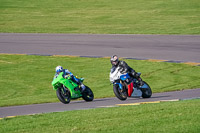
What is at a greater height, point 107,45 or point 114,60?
point 107,45

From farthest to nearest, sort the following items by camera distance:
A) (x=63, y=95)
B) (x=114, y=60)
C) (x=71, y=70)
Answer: (x=71, y=70)
(x=63, y=95)
(x=114, y=60)

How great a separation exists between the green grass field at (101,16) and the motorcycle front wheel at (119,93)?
785 inches

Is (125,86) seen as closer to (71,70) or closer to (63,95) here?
(63,95)

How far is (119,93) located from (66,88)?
179 centimetres

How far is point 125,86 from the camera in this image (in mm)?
16797

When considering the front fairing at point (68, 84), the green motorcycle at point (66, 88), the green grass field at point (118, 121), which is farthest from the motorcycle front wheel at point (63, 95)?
the green grass field at point (118, 121)

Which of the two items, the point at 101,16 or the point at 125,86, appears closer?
the point at 125,86

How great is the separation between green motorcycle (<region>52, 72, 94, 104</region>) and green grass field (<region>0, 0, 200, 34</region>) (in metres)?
20.2

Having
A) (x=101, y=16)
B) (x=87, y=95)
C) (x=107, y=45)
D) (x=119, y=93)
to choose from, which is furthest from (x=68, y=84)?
(x=101, y=16)

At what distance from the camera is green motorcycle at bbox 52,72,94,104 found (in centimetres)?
1653

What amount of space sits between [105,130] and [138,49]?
19539 millimetres

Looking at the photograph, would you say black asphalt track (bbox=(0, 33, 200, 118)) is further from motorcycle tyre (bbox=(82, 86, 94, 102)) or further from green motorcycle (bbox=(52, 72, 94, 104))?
green motorcycle (bbox=(52, 72, 94, 104))

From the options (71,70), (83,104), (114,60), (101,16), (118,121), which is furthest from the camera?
(101,16)

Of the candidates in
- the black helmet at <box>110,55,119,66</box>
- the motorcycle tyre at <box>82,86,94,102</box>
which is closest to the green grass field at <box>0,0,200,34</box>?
the motorcycle tyre at <box>82,86,94,102</box>
